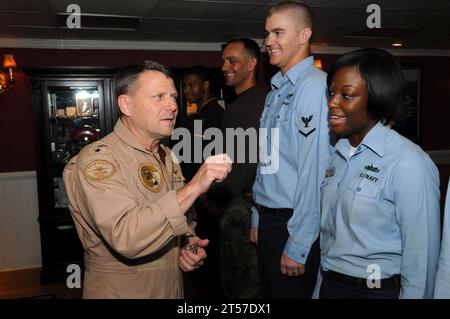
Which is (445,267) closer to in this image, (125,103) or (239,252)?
(125,103)

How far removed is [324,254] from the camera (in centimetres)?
148

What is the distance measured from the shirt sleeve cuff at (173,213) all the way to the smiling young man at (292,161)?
68 cm

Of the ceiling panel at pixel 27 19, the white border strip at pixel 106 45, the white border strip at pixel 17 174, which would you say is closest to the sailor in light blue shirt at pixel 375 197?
the ceiling panel at pixel 27 19

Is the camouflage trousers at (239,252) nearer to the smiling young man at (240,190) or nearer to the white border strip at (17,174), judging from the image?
the smiling young man at (240,190)

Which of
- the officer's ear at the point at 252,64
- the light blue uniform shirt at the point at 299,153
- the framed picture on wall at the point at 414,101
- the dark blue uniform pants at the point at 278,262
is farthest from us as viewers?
the framed picture on wall at the point at 414,101

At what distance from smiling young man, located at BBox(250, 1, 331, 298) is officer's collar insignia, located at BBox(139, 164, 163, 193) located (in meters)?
0.61

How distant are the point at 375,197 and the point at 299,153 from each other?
51 centimetres

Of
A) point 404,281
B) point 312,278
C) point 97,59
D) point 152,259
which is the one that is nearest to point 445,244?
point 404,281

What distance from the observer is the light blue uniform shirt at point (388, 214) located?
1.22 meters

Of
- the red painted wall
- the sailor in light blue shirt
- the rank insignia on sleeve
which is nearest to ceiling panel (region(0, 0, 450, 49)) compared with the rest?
the red painted wall

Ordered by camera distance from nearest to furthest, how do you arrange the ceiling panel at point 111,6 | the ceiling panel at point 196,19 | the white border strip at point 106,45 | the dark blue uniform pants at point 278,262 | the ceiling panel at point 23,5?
the dark blue uniform pants at point 278,262 → the ceiling panel at point 23,5 → the ceiling panel at point 111,6 → the ceiling panel at point 196,19 → the white border strip at point 106,45

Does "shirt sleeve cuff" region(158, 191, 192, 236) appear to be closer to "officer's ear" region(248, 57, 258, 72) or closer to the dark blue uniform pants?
the dark blue uniform pants

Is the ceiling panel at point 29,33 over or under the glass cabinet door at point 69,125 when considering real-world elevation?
over
